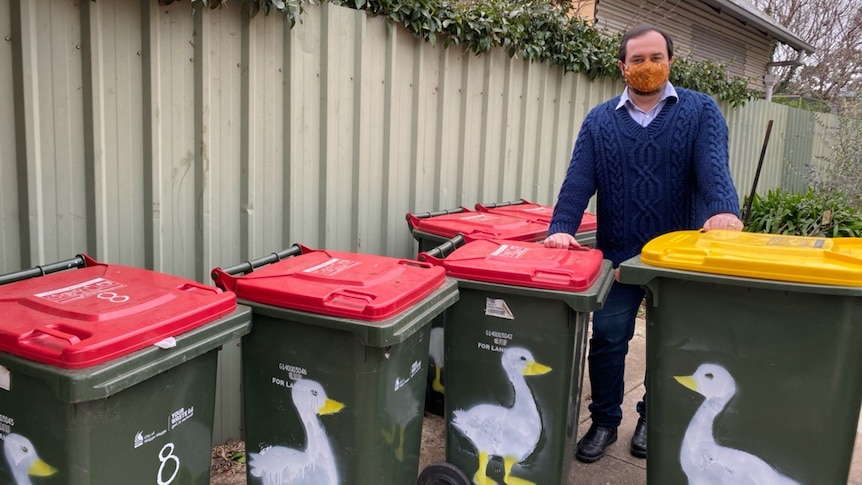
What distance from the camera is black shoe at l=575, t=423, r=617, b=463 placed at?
131 inches

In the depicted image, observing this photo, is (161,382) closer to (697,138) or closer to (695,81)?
(697,138)

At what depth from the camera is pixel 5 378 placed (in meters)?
1.68

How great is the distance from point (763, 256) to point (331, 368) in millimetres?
1593

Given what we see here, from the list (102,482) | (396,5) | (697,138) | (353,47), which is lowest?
(102,482)

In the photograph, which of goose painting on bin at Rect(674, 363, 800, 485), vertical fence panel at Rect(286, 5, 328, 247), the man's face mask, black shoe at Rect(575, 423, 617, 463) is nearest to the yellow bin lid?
goose painting on bin at Rect(674, 363, 800, 485)

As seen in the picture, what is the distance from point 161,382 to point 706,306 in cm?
190

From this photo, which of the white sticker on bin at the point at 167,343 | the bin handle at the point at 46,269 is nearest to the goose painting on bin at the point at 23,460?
the white sticker on bin at the point at 167,343

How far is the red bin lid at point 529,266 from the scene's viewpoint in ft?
8.18

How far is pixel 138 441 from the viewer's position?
5.85ft

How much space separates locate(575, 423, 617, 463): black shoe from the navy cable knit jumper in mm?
953

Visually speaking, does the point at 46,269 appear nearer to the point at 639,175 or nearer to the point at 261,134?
the point at 261,134

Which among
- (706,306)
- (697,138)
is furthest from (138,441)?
(697,138)

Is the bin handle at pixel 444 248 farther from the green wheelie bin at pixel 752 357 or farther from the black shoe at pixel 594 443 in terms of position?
the black shoe at pixel 594 443

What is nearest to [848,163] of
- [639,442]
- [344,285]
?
[639,442]
